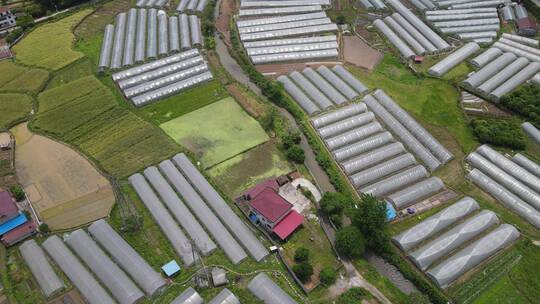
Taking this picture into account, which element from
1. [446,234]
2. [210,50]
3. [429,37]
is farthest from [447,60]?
[210,50]

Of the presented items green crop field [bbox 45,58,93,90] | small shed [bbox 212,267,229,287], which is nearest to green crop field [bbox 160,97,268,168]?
small shed [bbox 212,267,229,287]

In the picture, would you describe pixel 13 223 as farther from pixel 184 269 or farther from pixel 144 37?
pixel 144 37

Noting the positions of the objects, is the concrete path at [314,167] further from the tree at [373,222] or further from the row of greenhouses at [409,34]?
the row of greenhouses at [409,34]

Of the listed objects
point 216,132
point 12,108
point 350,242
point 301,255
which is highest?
point 12,108

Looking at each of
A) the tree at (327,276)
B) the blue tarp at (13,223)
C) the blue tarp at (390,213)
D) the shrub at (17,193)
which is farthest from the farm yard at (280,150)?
the blue tarp at (13,223)

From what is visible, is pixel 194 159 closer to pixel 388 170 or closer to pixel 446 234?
pixel 388 170

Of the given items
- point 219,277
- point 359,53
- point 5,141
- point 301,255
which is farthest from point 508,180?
point 5,141
